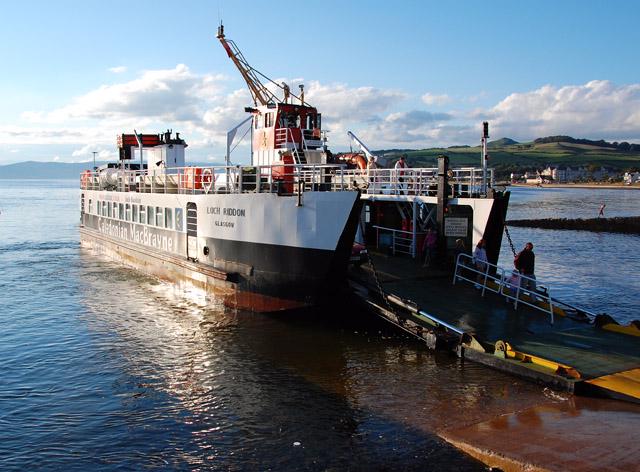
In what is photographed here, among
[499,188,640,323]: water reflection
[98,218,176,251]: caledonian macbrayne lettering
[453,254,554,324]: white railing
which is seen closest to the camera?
[453,254,554,324]: white railing

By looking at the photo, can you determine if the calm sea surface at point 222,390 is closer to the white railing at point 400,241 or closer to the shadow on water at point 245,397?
the shadow on water at point 245,397

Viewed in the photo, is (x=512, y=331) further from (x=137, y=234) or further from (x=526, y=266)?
(x=137, y=234)

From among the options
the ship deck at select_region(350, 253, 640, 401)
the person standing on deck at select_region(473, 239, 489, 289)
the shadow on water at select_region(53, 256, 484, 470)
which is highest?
the person standing on deck at select_region(473, 239, 489, 289)

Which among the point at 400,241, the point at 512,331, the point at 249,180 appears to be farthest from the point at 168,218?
the point at 512,331

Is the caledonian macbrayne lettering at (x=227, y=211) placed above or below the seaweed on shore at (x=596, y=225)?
above

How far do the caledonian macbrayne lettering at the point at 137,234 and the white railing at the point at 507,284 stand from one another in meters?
10.9

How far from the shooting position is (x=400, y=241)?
19.7 metres

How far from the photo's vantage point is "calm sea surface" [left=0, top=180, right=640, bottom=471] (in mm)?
9305

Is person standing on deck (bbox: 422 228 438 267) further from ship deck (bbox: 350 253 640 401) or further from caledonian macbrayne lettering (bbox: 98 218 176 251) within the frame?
caledonian macbrayne lettering (bbox: 98 218 176 251)

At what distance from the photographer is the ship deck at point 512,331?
35.4 ft

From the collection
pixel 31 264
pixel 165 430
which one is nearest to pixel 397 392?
pixel 165 430

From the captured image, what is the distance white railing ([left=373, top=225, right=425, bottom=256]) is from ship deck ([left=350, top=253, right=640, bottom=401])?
1.55 m

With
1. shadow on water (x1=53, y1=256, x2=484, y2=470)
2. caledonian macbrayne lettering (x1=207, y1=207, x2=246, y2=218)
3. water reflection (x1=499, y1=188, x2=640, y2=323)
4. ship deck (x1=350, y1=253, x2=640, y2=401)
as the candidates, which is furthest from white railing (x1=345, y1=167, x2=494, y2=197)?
water reflection (x1=499, y1=188, x2=640, y2=323)

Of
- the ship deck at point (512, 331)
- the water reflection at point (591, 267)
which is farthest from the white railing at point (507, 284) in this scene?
the water reflection at point (591, 267)
